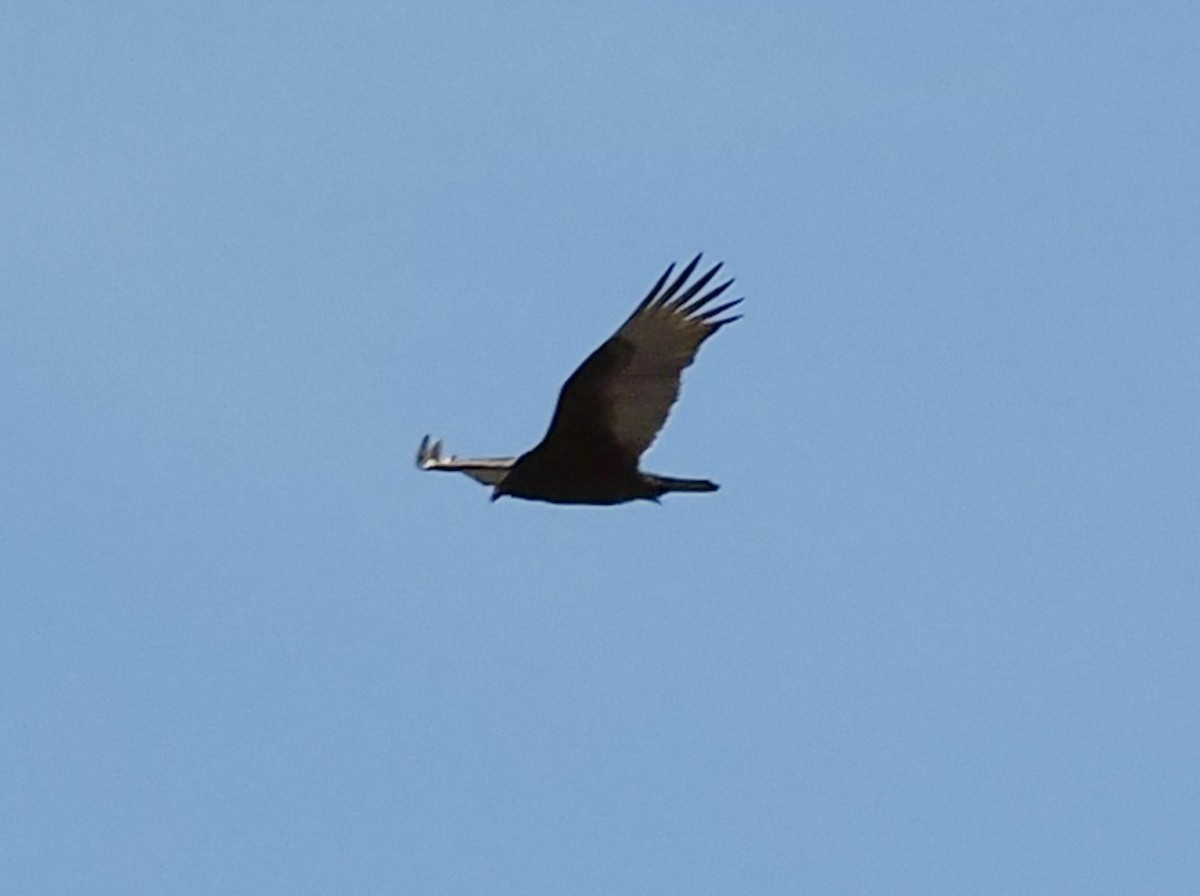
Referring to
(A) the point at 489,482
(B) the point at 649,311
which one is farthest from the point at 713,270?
(A) the point at 489,482

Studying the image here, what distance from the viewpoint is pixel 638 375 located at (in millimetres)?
32094

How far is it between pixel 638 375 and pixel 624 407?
11.3 inches

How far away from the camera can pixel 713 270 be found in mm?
32469

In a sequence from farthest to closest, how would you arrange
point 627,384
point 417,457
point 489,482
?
point 417,457, point 489,482, point 627,384

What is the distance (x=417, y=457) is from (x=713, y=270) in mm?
6268

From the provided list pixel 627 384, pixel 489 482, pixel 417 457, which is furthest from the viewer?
pixel 417 457

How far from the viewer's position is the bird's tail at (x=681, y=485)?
32.3 m

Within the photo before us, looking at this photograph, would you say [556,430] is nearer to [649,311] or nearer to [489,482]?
[649,311]

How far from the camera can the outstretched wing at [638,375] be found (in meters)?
32.0

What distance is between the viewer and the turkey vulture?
3200cm

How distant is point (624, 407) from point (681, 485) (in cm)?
83

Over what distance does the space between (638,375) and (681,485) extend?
101 cm

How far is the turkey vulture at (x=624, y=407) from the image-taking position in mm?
32000

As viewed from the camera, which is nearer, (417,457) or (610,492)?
(610,492)
